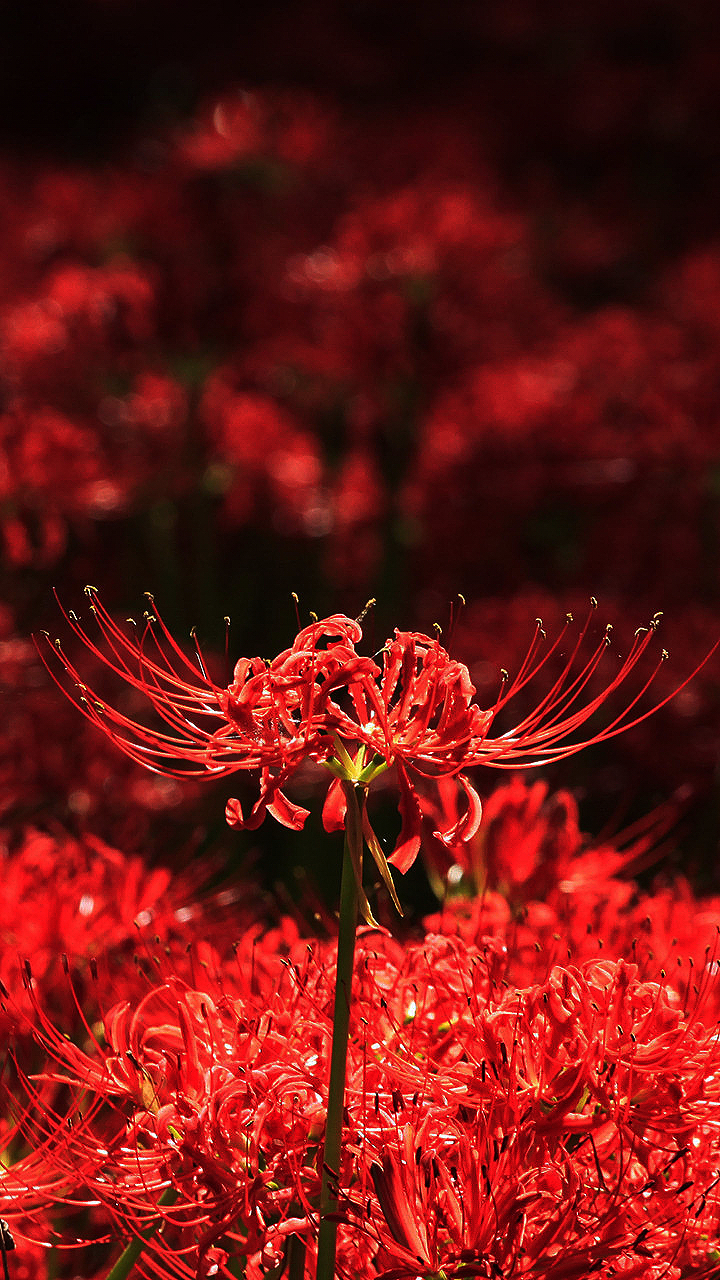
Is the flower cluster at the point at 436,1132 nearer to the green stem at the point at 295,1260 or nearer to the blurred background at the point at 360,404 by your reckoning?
the green stem at the point at 295,1260

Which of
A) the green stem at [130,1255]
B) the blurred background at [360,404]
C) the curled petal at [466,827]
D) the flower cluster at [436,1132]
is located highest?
the blurred background at [360,404]

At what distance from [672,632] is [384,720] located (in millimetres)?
1089

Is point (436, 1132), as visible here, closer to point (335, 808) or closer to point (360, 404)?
point (335, 808)

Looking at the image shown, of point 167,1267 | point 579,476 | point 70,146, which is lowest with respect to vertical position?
point 167,1267

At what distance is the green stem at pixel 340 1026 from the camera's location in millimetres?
561

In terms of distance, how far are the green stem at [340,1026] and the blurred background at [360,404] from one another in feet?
1.53

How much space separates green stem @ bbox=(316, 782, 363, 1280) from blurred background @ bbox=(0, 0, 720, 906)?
47 cm

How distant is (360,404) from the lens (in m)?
2.34

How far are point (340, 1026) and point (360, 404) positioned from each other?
187 centimetres

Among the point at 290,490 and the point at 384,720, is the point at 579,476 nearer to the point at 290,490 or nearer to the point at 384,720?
the point at 290,490

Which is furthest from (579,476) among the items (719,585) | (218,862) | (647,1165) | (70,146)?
(70,146)

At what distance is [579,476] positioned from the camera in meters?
2.05

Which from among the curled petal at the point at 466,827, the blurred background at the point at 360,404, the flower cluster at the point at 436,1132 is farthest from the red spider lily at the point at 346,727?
the blurred background at the point at 360,404

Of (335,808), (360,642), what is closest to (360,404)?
(360,642)
